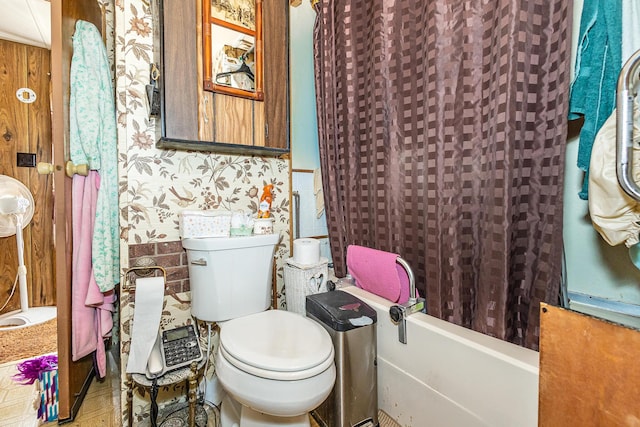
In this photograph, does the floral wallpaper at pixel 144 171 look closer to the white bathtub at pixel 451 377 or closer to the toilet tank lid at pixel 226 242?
the toilet tank lid at pixel 226 242

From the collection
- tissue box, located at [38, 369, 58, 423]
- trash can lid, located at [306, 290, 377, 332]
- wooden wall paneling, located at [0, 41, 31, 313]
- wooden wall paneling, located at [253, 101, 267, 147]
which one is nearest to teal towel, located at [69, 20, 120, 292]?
tissue box, located at [38, 369, 58, 423]

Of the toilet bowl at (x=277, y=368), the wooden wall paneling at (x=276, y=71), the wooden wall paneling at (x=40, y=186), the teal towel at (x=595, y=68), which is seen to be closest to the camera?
the teal towel at (x=595, y=68)

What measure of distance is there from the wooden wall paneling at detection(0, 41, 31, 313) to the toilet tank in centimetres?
223

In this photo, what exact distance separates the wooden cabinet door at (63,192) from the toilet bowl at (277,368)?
820mm

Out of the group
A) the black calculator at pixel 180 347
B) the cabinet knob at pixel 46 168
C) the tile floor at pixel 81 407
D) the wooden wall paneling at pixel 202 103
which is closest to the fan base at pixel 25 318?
the tile floor at pixel 81 407

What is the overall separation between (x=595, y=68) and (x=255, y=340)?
1358mm

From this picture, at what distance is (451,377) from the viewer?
93 centimetres

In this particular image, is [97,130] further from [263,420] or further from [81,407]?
[263,420]

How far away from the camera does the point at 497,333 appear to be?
3.13 feet

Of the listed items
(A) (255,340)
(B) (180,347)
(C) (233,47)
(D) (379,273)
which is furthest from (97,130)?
(D) (379,273)

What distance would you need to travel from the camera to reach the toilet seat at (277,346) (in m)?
0.87

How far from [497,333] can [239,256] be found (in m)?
1.05

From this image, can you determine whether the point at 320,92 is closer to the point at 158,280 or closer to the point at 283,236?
the point at 283,236

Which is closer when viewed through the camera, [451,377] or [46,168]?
[451,377]
